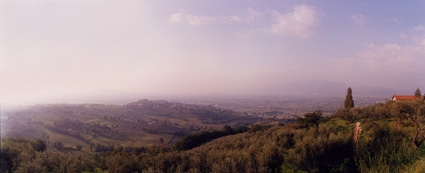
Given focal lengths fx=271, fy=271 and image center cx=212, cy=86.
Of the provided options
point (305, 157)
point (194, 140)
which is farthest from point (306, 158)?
point (194, 140)

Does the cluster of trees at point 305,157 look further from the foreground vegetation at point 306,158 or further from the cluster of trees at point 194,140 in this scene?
the cluster of trees at point 194,140

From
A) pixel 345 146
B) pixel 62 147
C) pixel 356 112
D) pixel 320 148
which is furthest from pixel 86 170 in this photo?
pixel 62 147

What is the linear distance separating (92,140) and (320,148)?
2724 inches

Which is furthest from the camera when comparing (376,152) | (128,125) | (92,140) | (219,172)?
(128,125)

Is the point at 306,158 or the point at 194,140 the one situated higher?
the point at 306,158

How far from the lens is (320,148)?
13.7 meters

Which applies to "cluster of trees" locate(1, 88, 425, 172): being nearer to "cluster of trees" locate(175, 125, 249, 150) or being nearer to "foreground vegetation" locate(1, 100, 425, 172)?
"foreground vegetation" locate(1, 100, 425, 172)

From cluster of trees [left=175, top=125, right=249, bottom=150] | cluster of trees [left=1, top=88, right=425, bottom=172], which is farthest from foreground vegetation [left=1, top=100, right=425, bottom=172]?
cluster of trees [left=175, top=125, right=249, bottom=150]

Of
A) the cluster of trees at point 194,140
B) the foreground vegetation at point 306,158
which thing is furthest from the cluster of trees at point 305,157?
the cluster of trees at point 194,140

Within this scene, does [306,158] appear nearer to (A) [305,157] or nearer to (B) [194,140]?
(A) [305,157]

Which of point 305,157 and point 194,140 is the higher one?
point 305,157

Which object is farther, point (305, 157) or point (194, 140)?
point (194, 140)

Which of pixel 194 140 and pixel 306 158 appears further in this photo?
pixel 194 140

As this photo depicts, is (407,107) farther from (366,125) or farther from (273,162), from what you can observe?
(273,162)
